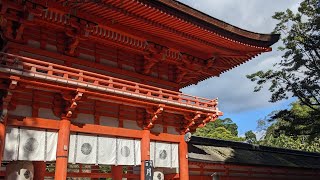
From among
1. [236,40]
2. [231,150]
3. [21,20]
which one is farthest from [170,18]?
[231,150]

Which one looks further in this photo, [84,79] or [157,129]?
[157,129]

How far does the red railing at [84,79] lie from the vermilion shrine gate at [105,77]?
4cm

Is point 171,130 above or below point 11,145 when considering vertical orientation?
above

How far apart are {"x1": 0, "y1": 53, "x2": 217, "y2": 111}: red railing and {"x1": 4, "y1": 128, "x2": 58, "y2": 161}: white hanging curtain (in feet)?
6.99

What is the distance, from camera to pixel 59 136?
11.9m

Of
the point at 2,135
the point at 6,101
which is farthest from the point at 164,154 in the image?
the point at 6,101

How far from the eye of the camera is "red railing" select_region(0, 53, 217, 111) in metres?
10.8

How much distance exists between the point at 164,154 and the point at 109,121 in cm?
336

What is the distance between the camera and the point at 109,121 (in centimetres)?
1358

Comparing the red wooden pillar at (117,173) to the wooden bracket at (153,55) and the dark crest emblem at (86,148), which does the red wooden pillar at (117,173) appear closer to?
the dark crest emblem at (86,148)

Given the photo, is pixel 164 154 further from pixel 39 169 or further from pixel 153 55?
pixel 39 169

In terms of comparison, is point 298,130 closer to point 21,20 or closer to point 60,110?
point 60,110

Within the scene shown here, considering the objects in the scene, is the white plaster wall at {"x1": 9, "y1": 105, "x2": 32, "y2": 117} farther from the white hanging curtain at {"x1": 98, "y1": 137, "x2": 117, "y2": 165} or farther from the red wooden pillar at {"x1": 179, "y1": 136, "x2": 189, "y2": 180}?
the red wooden pillar at {"x1": 179, "y1": 136, "x2": 189, "y2": 180}

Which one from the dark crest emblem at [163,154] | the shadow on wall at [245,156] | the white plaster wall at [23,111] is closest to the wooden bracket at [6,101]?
the white plaster wall at [23,111]
